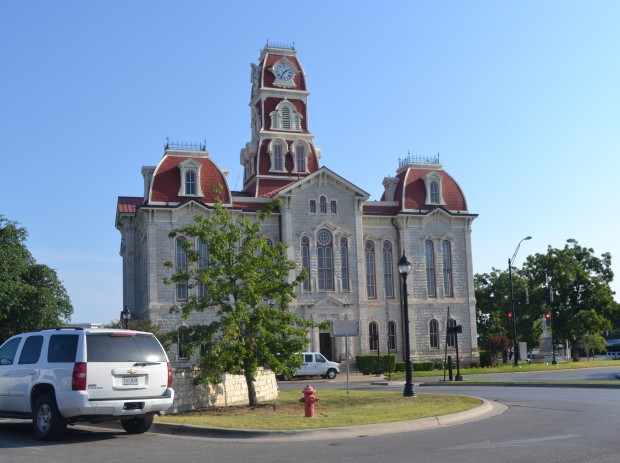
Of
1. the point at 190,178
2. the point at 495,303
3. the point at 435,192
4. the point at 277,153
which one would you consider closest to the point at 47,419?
the point at 190,178

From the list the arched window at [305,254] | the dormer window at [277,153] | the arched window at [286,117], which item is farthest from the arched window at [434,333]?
the arched window at [286,117]

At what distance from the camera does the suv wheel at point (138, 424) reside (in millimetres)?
14953

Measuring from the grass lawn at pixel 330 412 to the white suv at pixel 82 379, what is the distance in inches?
77.2

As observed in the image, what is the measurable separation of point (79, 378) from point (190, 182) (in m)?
38.6

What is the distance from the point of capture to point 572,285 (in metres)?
70.1

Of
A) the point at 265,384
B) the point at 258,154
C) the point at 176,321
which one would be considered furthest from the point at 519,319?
the point at 265,384

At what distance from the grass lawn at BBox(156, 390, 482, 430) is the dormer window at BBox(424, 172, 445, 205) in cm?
3487

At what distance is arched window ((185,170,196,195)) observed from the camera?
51.0m

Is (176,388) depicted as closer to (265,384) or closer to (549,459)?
(265,384)

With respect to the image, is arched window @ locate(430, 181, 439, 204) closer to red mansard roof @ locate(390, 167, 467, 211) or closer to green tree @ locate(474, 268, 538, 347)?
red mansard roof @ locate(390, 167, 467, 211)

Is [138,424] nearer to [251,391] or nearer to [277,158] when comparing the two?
[251,391]

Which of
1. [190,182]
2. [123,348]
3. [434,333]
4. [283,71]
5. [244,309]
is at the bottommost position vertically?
[123,348]

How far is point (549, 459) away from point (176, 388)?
1075cm

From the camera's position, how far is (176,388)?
1922cm
